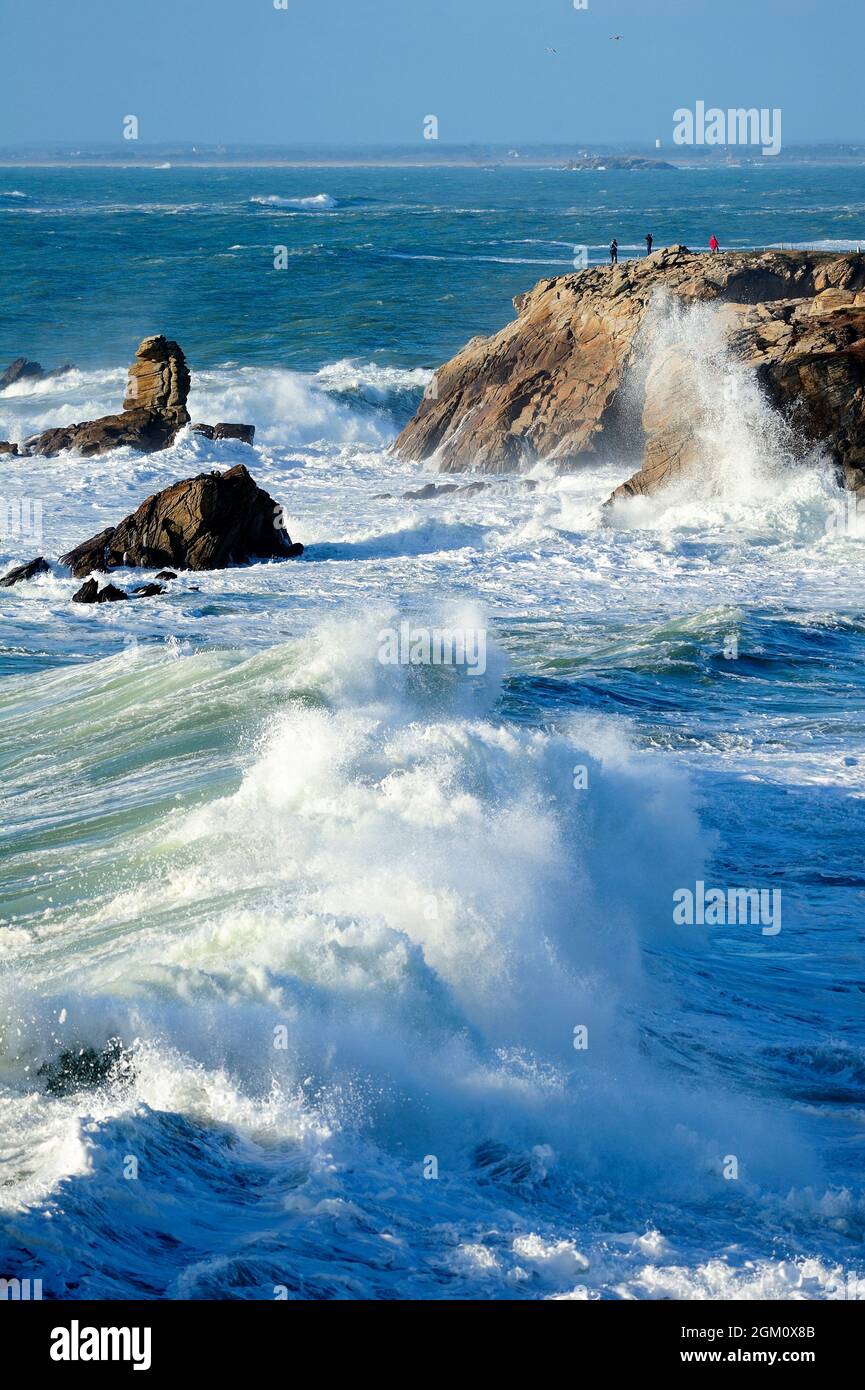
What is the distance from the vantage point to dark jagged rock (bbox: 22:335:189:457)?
32.7 m

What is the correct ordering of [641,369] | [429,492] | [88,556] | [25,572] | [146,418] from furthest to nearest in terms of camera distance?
[146,418], [641,369], [429,492], [88,556], [25,572]

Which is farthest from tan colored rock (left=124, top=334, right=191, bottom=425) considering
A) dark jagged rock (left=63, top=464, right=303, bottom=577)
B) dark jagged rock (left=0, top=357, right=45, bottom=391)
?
dark jagged rock (left=0, top=357, right=45, bottom=391)

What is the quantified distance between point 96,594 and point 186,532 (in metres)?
2.49

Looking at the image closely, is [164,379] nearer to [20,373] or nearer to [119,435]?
[119,435]

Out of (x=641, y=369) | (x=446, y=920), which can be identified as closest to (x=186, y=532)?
(x=641, y=369)

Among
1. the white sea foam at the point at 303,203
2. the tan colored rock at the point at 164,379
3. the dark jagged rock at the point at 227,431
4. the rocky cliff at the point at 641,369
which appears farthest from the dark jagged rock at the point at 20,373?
the white sea foam at the point at 303,203

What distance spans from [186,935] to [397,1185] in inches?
113

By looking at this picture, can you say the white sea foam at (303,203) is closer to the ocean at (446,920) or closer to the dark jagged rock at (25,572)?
the dark jagged rock at (25,572)

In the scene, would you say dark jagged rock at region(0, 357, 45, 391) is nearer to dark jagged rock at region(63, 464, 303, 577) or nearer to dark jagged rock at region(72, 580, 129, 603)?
dark jagged rock at region(63, 464, 303, 577)

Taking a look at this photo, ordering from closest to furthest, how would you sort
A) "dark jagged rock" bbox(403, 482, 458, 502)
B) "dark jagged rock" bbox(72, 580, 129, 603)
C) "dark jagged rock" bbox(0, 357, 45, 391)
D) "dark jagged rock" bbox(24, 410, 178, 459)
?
"dark jagged rock" bbox(72, 580, 129, 603) → "dark jagged rock" bbox(403, 482, 458, 502) → "dark jagged rock" bbox(24, 410, 178, 459) → "dark jagged rock" bbox(0, 357, 45, 391)

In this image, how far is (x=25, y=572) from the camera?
23.3 meters

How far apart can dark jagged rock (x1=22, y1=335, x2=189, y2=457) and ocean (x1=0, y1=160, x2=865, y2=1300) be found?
7.15 meters

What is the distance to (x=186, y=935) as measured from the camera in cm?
1034
